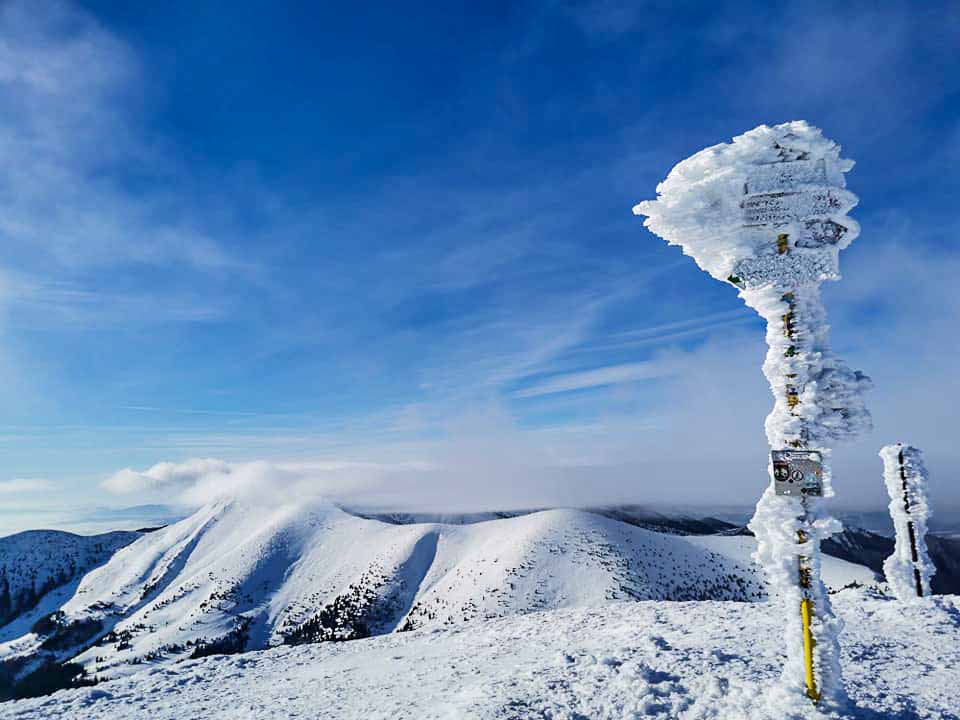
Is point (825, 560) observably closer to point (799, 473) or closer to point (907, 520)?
point (907, 520)

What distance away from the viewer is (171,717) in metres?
14.9

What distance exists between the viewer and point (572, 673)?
13016 millimetres

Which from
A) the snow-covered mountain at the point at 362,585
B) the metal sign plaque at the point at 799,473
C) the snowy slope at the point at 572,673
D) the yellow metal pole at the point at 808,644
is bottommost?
the snow-covered mountain at the point at 362,585

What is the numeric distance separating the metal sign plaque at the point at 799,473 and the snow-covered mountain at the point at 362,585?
89.7 m

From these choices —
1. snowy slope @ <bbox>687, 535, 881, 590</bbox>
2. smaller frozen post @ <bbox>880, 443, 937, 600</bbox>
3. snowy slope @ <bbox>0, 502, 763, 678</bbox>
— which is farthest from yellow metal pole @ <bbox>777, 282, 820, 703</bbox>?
snowy slope @ <bbox>687, 535, 881, 590</bbox>

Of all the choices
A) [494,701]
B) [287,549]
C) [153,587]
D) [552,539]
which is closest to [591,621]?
[494,701]

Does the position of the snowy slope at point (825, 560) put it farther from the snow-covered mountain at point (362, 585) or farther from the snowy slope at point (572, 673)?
the snowy slope at point (572, 673)

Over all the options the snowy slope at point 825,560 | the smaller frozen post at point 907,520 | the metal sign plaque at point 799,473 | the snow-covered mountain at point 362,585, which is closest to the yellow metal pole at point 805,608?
the metal sign plaque at point 799,473

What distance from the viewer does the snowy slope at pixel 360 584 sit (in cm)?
10169

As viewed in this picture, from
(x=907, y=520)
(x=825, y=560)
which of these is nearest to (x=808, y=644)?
(x=907, y=520)

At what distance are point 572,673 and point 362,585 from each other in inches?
5424

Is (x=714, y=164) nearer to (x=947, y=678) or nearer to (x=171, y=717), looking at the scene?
(x=947, y=678)

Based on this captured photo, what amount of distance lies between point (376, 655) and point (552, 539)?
347 feet

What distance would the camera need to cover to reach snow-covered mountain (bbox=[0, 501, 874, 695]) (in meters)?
102
